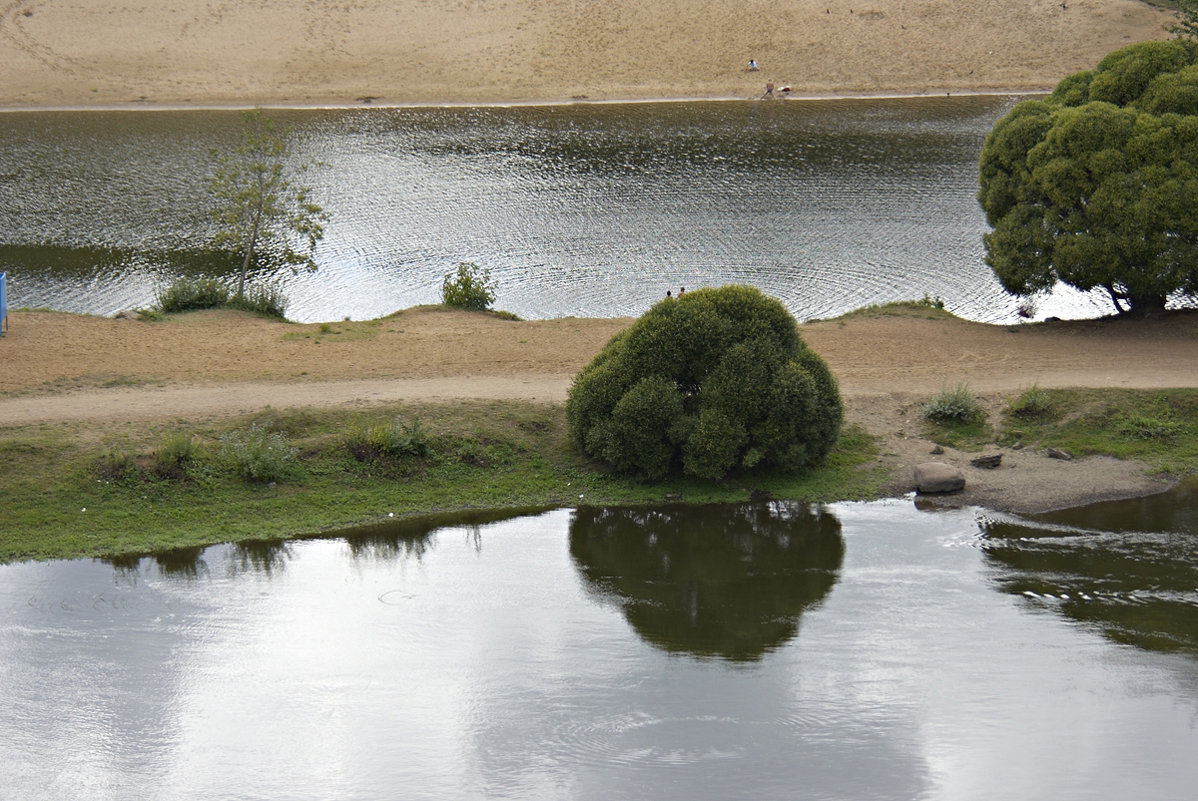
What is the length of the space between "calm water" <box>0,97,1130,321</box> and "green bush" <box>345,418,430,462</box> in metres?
9.90

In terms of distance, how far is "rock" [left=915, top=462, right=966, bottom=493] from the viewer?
21.0 m

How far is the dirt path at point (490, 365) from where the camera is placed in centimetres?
2183

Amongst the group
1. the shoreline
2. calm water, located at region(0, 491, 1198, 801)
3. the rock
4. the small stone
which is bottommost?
calm water, located at region(0, 491, 1198, 801)

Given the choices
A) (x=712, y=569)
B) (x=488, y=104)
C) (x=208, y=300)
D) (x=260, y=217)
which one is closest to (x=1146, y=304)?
(x=712, y=569)

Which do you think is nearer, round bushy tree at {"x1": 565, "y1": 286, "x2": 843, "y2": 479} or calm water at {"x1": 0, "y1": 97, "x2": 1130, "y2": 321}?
round bushy tree at {"x1": 565, "y1": 286, "x2": 843, "y2": 479}

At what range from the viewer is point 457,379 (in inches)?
947

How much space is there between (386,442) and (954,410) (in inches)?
416

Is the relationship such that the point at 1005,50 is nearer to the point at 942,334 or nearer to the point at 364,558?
the point at 942,334

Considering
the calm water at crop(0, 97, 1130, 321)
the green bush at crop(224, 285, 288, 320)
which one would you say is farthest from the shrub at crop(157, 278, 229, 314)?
the calm water at crop(0, 97, 1130, 321)

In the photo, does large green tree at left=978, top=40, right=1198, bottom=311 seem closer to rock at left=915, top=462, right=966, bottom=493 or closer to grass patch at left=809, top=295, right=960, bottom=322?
grass patch at left=809, top=295, right=960, bottom=322

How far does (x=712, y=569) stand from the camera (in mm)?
19234

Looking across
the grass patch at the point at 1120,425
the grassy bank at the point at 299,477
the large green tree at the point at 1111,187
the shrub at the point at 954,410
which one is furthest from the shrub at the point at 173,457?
the large green tree at the point at 1111,187

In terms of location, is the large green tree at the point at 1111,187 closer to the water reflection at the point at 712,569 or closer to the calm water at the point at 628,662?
the calm water at the point at 628,662

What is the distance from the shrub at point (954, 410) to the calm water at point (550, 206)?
8.10 meters
